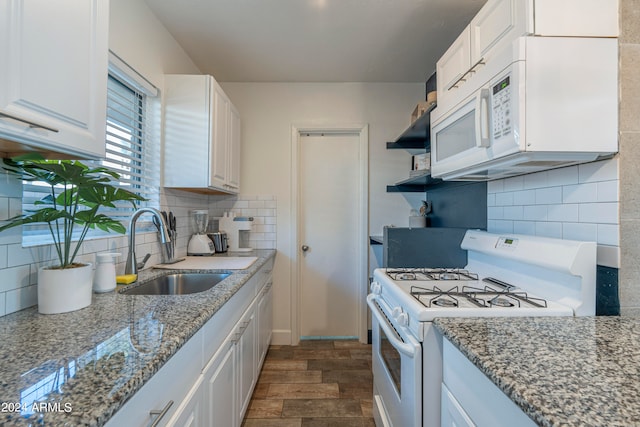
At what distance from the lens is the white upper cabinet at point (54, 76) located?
2.21ft

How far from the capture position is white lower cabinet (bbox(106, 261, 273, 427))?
699 millimetres

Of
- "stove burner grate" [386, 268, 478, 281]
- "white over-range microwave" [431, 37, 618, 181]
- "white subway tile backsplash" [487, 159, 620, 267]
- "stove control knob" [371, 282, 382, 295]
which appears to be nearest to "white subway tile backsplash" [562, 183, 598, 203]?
"white subway tile backsplash" [487, 159, 620, 267]

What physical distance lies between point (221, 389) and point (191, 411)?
0.33 meters

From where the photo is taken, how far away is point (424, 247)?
1.85 m

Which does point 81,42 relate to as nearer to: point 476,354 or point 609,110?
point 476,354

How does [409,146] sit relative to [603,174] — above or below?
above

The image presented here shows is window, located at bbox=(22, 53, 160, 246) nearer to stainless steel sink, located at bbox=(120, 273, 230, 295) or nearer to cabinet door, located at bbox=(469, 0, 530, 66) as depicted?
stainless steel sink, located at bbox=(120, 273, 230, 295)

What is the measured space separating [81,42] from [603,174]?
1.73 metres

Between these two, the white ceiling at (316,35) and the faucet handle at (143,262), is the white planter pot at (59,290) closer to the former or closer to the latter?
the faucet handle at (143,262)

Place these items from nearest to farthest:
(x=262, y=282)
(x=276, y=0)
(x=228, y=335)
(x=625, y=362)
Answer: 1. (x=625, y=362)
2. (x=228, y=335)
3. (x=276, y=0)
4. (x=262, y=282)

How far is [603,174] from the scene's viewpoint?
102 centimetres

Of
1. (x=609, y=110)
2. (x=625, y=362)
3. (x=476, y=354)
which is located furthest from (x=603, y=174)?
(x=476, y=354)

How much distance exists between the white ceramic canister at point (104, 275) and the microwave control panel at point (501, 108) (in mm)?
1614

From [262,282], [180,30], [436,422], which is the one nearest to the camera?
[436,422]
